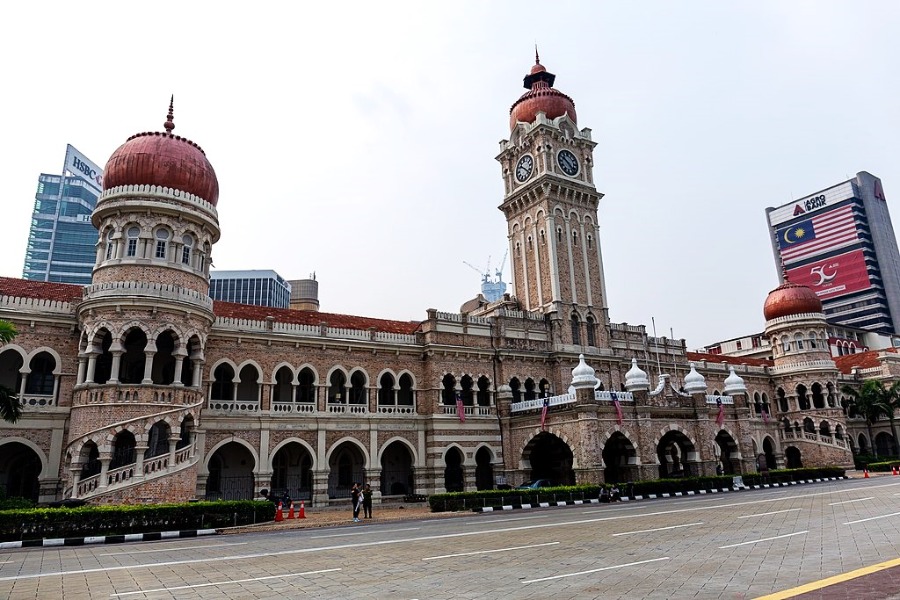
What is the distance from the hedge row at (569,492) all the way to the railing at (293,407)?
332 inches

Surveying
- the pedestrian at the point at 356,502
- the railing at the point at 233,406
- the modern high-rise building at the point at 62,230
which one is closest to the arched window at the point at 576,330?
the pedestrian at the point at 356,502

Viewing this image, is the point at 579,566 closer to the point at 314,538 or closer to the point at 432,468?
the point at 314,538

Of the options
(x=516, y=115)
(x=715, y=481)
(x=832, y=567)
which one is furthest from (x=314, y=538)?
(x=516, y=115)

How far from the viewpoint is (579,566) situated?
10.4 m

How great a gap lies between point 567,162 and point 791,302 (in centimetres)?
2680

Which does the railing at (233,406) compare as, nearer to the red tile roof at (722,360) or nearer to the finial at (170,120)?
the finial at (170,120)

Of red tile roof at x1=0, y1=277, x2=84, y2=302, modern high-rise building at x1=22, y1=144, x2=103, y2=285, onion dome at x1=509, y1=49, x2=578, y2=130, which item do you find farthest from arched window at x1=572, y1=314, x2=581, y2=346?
modern high-rise building at x1=22, y1=144, x2=103, y2=285

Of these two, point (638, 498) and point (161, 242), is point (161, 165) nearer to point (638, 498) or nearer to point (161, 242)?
point (161, 242)

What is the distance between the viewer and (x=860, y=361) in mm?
61781

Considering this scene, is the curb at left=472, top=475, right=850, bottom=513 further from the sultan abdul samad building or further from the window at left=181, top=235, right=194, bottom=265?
the window at left=181, top=235, right=194, bottom=265

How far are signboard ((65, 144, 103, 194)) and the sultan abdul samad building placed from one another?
98078mm

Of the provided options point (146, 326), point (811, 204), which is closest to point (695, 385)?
point (146, 326)

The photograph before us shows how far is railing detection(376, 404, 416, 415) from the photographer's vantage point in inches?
1277

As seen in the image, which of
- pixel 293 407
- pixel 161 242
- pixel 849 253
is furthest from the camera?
pixel 849 253
